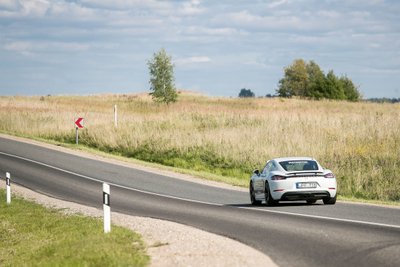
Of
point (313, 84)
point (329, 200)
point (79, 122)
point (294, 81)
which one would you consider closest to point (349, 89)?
point (313, 84)

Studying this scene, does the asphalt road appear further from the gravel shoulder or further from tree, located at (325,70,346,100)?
tree, located at (325,70,346,100)

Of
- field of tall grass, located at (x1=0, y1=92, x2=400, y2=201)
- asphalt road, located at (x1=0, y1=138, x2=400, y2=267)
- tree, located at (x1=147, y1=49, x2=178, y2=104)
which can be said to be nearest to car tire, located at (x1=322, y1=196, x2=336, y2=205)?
asphalt road, located at (x1=0, y1=138, x2=400, y2=267)

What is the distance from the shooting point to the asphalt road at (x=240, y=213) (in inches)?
437

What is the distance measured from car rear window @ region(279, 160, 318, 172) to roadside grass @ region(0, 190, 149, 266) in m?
5.45

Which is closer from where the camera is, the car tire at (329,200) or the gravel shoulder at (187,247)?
the gravel shoulder at (187,247)

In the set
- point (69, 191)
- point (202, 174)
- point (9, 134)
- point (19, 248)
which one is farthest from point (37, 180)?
point (9, 134)

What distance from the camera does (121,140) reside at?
4356cm

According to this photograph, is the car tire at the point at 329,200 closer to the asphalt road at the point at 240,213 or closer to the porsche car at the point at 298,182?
the porsche car at the point at 298,182

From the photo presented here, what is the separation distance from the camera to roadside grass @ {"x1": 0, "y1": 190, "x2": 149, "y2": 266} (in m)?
11.2

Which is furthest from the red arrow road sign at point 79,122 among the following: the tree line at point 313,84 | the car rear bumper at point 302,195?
the tree line at point 313,84

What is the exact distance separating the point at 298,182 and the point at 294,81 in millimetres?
114306

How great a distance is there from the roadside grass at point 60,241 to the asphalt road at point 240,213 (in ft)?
6.10

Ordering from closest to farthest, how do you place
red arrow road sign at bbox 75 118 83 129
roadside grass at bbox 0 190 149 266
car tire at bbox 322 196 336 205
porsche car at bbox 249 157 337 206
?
roadside grass at bbox 0 190 149 266, porsche car at bbox 249 157 337 206, car tire at bbox 322 196 336 205, red arrow road sign at bbox 75 118 83 129

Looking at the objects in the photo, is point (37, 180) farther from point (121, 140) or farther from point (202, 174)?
point (121, 140)
